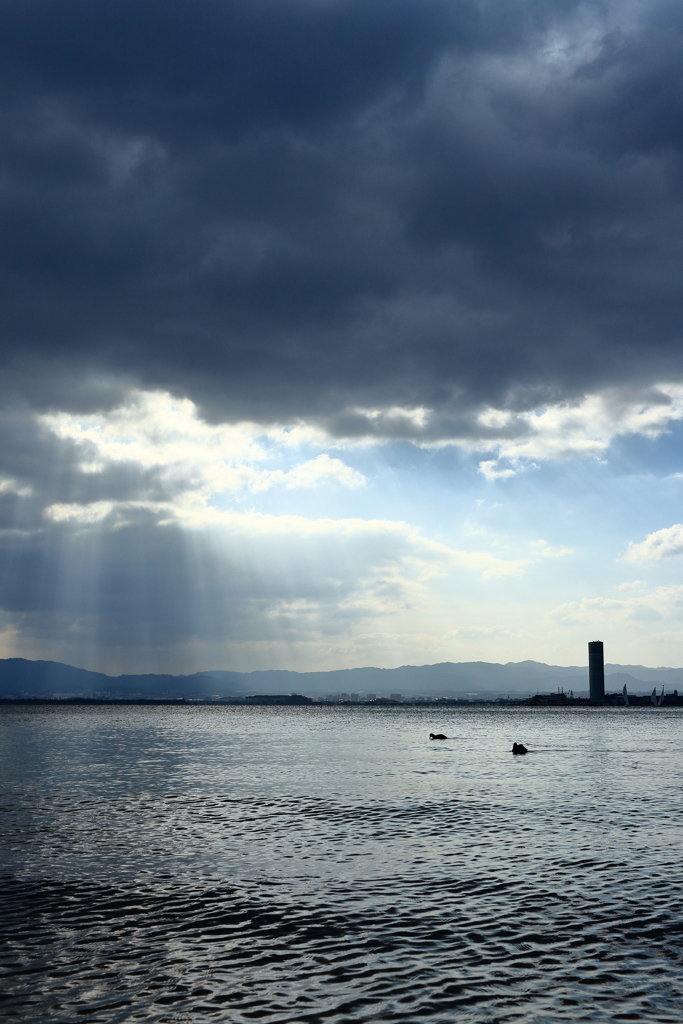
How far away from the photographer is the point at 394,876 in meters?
27.9

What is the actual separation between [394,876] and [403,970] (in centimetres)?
975

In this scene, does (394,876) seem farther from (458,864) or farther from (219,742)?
(219,742)

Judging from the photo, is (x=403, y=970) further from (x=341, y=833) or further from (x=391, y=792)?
(x=391, y=792)

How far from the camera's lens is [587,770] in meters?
69.4

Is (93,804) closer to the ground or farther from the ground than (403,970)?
closer to the ground

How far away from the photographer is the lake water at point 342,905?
16734 mm

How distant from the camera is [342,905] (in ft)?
79.2

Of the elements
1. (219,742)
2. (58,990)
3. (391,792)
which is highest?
(58,990)

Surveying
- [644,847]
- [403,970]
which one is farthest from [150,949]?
[644,847]

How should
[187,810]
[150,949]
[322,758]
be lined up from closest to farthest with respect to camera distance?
[150,949] → [187,810] → [322,758]

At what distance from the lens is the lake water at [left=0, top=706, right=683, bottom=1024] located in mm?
16734

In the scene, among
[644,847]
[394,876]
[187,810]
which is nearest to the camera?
[394,876]

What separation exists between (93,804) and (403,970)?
111 feet

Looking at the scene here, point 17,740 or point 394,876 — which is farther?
point 17,740
